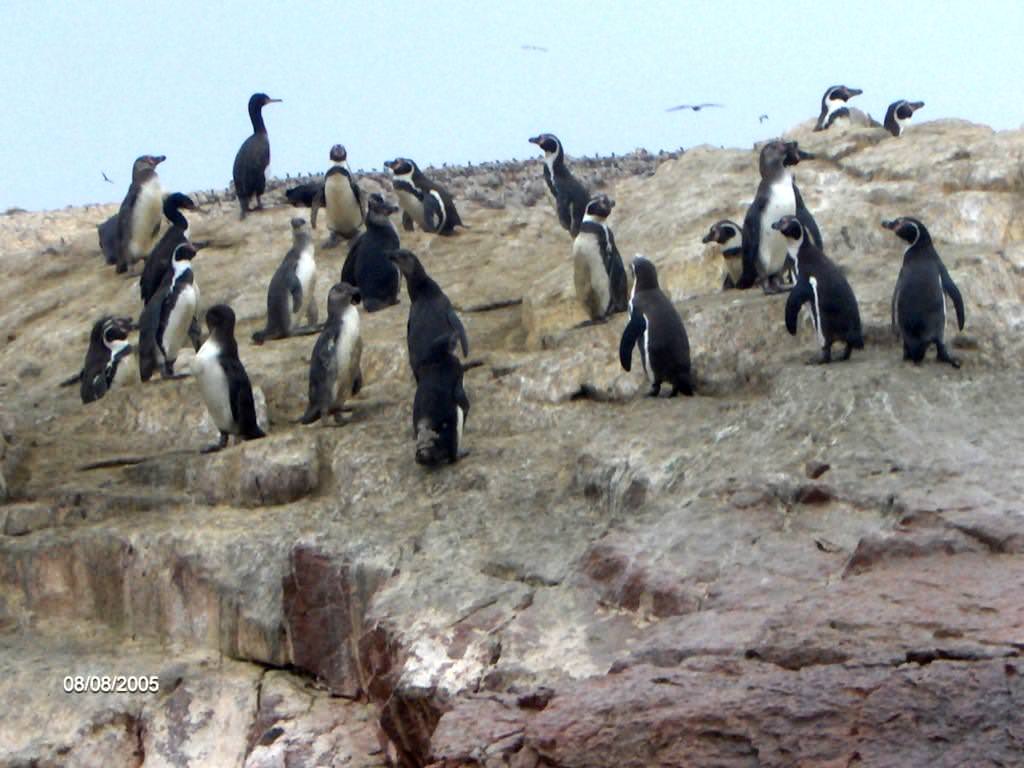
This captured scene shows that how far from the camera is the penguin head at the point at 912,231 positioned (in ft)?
41.6

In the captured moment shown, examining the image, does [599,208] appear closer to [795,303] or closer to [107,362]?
[795,303]

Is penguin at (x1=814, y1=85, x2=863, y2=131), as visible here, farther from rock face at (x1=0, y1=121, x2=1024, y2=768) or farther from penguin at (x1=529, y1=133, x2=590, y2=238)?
rock face at (x1=0, y1=121, x2=1024, y2=768)

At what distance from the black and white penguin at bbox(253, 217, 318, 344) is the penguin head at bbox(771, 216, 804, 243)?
4.26 m

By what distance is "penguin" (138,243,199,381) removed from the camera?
600 inches

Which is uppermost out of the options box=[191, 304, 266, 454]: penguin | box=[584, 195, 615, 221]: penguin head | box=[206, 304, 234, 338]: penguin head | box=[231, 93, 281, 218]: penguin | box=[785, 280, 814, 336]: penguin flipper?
box=[231, 93, 281, 218]: penguin

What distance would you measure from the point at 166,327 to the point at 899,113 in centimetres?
936

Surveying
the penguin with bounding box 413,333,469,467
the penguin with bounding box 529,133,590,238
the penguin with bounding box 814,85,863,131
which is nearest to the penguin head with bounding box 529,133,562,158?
the penguin with bounding box 529,133,590,238

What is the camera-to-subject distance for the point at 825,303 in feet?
40.7

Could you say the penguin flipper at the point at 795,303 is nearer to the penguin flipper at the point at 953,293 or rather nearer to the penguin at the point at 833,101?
the penguin flipper at the point at 953,293

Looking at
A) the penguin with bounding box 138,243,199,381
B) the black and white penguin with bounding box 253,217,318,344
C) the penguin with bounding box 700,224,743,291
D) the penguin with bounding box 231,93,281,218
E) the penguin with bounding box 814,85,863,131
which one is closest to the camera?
the penguin with bounding box 700,224,743,291

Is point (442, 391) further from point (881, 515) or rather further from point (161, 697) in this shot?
point (881, 515)

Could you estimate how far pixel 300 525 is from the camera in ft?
38.3

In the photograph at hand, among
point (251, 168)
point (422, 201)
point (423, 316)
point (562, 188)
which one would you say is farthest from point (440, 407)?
point (251, 168)

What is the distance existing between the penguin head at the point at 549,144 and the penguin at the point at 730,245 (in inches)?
213
